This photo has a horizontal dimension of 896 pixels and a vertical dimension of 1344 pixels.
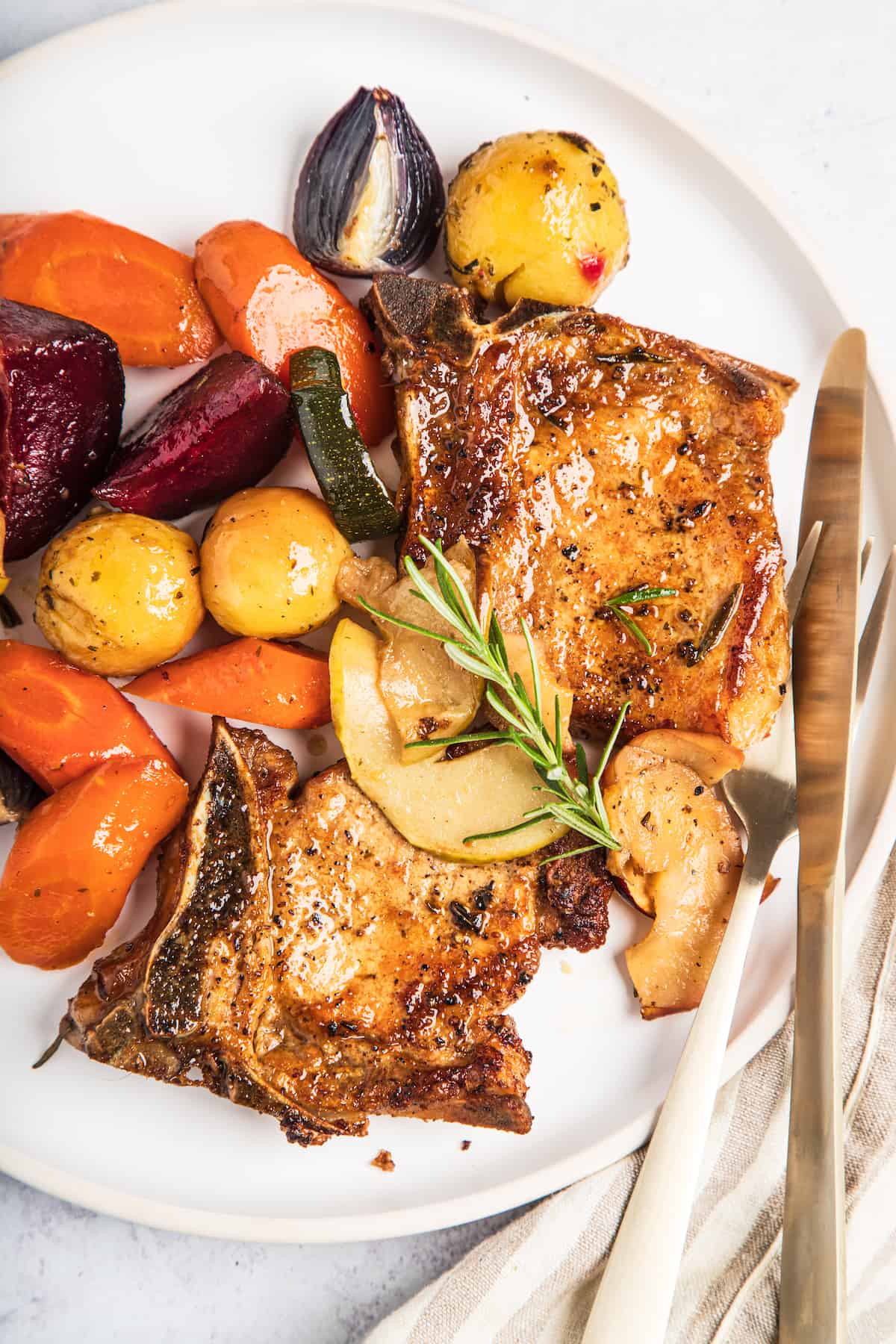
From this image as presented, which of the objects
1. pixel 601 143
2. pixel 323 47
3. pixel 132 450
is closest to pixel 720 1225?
pixel 132 450

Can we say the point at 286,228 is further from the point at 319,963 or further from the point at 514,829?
the point at 319,963

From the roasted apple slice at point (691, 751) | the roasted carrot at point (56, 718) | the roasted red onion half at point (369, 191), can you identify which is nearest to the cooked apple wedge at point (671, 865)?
the roasted apple slice at point (691, 751)

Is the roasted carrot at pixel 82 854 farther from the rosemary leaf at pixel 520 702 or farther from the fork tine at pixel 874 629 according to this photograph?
the fork tine at pixel 874 629

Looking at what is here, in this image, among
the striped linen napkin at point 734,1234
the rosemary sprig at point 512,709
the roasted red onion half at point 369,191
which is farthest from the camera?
the striped linen napkin at point 734,1234

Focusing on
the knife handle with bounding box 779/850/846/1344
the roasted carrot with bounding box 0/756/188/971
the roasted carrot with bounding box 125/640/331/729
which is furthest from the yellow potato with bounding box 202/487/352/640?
the knife handle with bounding box 779/850/846/1344

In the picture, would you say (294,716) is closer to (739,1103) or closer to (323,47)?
(739,1103)

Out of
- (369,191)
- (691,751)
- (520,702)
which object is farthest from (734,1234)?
(369,191)
